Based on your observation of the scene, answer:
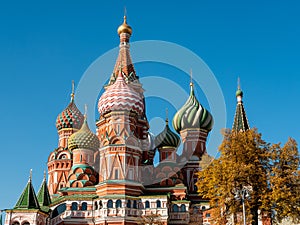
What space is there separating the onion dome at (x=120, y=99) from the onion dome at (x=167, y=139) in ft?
12.6

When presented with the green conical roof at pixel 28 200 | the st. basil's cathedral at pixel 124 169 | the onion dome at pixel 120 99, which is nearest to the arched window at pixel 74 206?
the st. basil's cathedral at pixel 124 169

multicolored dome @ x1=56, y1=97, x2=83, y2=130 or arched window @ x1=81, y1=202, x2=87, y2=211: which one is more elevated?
multicolored dome @ x1=56, y1=97, x2=83, y2=130

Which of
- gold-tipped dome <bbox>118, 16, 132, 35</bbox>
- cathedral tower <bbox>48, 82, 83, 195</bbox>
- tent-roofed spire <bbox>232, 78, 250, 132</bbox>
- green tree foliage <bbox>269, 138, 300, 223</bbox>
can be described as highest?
gold-tipped dome <bbox>118, 16, 132, 35</bbox>

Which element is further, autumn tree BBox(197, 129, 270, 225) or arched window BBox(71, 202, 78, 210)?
arched window BBox(71, 202, 78, 210)

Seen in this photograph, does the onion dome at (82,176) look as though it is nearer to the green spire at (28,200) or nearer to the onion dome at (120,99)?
the green spire at (28,200)

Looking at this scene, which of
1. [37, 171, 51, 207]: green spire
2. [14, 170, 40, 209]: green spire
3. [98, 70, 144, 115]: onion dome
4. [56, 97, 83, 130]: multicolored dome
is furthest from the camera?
[56, 97, 83, 130]: multicolored dome

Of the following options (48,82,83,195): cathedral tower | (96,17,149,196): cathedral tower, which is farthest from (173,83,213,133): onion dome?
(48,82,83,195): cathedral tower

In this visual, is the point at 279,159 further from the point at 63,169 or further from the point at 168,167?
the point at 63,169

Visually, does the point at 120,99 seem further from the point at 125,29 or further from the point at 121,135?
the point at 125,29

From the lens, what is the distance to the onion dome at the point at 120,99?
119 ft

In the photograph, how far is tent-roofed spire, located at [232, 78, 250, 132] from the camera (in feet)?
130

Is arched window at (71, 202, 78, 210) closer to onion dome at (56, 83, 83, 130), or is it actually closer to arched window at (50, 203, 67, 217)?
arched window at (50, 203, 67, 217)

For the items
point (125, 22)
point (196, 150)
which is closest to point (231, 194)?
point (196, 150)

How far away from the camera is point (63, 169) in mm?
41688
